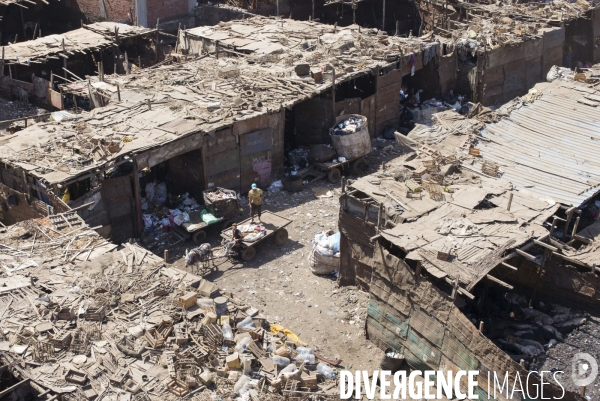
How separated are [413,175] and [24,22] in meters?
20.9

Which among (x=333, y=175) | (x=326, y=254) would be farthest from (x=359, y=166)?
(x=326, y=254)

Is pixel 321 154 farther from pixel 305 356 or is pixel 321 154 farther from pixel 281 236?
pixel 305 356

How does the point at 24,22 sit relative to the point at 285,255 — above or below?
above

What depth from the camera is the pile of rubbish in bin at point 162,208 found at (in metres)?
17.6

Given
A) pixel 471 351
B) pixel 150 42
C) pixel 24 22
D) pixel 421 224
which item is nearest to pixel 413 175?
pixel 421 224

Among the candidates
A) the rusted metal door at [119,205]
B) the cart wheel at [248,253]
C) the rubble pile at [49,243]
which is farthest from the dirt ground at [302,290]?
the rubble pile at [49,243]

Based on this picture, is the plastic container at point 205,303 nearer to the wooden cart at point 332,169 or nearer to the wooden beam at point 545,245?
the wooden beam at point 545,245

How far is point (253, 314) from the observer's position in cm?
1269

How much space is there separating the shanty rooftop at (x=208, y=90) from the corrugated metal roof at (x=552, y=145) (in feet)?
17.0

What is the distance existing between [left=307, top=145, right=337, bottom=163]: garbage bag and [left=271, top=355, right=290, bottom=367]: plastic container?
909 cm

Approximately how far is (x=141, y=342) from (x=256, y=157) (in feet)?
27.4

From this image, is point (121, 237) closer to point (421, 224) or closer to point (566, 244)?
point (421, 224)

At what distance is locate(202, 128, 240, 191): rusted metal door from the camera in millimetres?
18016

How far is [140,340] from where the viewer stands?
1166 centimetres
